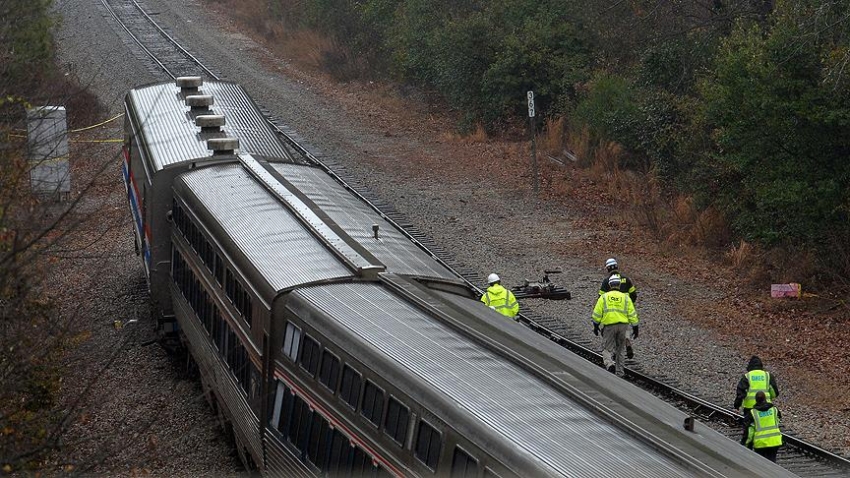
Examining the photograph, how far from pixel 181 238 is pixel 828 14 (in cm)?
1174

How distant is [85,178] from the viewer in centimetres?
2959

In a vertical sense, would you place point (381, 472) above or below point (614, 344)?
above

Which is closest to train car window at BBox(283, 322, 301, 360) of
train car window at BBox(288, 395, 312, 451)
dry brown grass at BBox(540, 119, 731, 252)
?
train car window at BBox(288, 395, 312, 451)

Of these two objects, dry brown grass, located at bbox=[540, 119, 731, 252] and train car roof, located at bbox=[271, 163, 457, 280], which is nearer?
train car roof, located at bbox=[271, 163, 457, 280]

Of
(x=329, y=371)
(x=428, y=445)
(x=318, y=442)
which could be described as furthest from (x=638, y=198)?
(x=428, y=445)

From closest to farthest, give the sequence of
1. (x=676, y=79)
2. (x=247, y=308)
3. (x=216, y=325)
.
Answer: (x=247, y=308)
(x=216, y=325)
(x=676, y=79)

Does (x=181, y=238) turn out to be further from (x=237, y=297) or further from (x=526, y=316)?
(x=526, y=316)

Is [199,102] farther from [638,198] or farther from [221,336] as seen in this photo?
[638,198]

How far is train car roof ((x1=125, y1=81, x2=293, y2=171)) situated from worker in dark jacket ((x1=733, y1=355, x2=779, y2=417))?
8.38 m

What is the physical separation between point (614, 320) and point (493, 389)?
701cm

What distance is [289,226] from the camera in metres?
13.9

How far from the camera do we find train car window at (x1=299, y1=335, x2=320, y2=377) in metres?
10.8

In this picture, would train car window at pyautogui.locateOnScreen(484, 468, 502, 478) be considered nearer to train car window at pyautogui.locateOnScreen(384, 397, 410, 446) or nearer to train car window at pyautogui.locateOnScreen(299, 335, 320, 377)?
train car window at pyautogui.locateOnScreen(384, 397, 410, 446)

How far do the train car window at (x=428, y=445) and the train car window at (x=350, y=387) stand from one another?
127 centimetres
